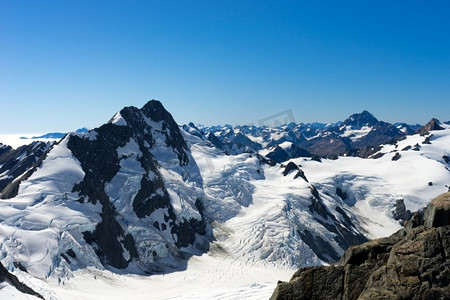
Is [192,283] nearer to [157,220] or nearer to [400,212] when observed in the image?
[157,220]

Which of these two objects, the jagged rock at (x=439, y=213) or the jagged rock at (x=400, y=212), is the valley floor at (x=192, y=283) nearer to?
the jagged rock at (x=439, y=213)

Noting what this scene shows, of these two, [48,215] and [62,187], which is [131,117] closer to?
[62,187]

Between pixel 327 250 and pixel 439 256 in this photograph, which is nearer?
pixel 439 256

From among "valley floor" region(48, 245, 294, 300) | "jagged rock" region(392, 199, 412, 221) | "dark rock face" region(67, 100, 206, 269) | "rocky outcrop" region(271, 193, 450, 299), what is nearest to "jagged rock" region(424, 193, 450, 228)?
"rocky outcrop" region(271, 193, 450, 299)

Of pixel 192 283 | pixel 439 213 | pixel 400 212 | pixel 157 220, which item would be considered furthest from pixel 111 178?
pixel 400 212

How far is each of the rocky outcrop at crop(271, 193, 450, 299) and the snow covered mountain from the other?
123 ft

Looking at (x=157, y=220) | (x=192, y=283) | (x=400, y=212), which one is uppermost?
(x=157, y=220)

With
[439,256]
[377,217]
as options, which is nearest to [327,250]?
[377,217]

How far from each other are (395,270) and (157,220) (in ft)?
337

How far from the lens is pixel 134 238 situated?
105m

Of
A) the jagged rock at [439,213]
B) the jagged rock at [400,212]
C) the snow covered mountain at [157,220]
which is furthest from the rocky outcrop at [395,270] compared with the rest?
the jagged rock at [400,212]

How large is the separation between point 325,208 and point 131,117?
9702 cm

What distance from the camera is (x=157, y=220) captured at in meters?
118

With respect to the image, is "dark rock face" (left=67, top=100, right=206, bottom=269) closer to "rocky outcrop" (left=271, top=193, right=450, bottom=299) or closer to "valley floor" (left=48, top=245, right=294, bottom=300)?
"valley floor" (left=48, top=245, right=294, bottom=300)
